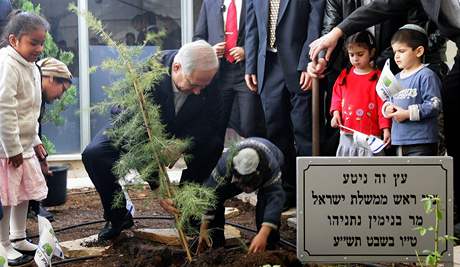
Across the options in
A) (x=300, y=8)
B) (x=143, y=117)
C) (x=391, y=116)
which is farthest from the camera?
(x=300, y=8)

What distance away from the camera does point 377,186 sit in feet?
10.4

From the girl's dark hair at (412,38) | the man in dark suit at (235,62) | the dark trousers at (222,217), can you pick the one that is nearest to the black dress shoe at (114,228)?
the dark trousers at (222,217)

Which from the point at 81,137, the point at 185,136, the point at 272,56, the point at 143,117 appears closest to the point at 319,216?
the point at 143,117

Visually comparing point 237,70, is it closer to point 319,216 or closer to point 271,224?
point 271,224

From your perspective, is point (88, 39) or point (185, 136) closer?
point (185, 136)

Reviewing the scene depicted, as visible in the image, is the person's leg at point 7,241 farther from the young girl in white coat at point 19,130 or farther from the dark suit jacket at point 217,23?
the dark suit jacket at point 217,23

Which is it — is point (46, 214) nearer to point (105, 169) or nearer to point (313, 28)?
point (105, 169)

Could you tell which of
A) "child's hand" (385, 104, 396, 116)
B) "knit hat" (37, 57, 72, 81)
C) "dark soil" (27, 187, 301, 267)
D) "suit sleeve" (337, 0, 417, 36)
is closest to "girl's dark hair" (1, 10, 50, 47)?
"knit hat" (37, 57, 72, 81)

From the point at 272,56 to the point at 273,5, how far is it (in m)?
0.35

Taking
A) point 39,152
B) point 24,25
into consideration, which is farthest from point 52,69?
point 24,25

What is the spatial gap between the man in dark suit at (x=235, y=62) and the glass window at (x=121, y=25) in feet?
9.47

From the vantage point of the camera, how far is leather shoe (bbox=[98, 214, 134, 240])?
14.2 feet

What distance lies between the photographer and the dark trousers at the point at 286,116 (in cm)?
471

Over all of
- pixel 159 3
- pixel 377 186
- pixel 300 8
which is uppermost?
pixel 159 3
